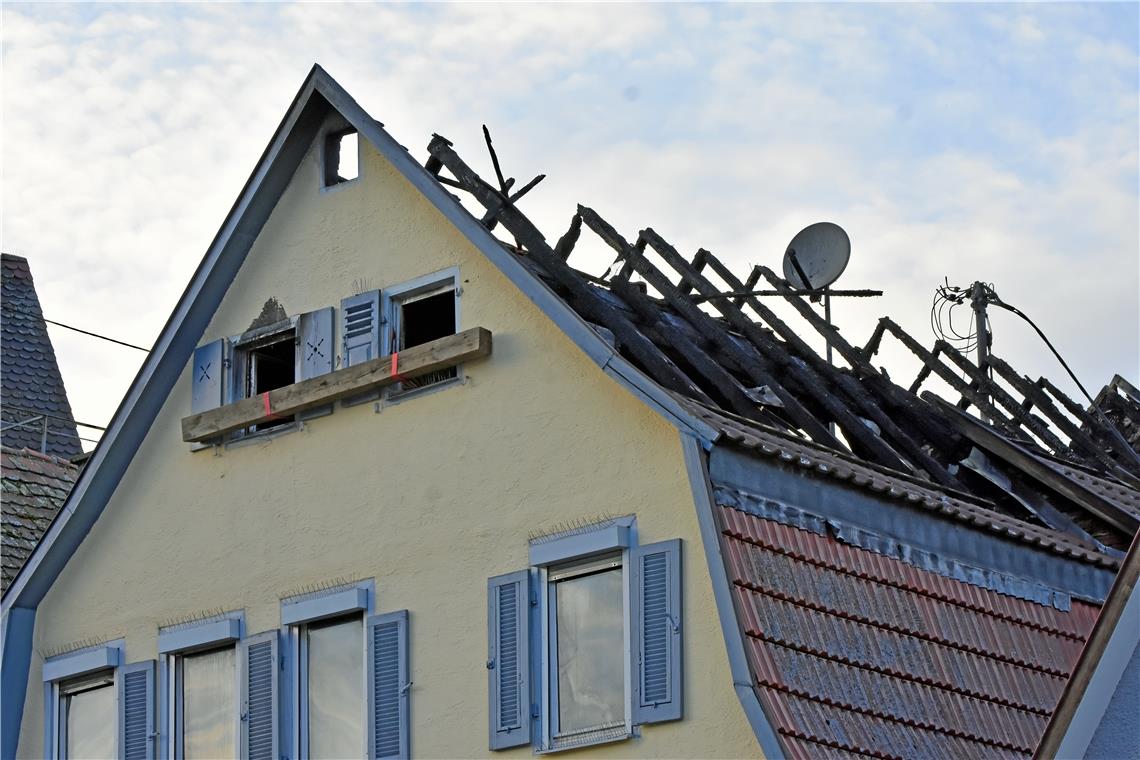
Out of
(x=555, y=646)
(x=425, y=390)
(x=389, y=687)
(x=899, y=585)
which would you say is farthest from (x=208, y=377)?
(x=899, y=585)

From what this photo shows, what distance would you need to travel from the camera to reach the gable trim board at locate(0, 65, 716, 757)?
1891 cm

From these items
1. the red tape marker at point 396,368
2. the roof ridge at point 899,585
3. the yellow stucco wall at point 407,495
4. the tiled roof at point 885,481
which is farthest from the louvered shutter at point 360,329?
the roof ridge at point 899,585

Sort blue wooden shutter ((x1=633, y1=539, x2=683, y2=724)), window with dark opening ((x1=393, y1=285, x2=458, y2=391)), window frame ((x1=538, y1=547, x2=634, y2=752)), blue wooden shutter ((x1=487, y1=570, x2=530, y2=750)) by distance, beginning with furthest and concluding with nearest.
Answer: window with dark opening ((x1=393, y1=285, x2=458, y2=391)) < blue wooden shutter ((x1=487, y1=570, x2=530, y2=750)) < window frame ((x1=538, y1=547, x2=634, y2=752)) < blue wooden shutter ((x1=633, y1=539, x2=683, y2=724))

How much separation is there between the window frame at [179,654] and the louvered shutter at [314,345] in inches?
72.1

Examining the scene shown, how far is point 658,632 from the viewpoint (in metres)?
15.2

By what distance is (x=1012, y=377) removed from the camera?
904 inches

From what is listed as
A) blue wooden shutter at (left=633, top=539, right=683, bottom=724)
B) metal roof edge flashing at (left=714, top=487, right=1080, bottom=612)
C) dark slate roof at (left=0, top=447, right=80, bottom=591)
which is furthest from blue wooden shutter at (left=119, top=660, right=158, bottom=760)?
metal roof edge flashing at (left=714, top=487, right=1080, bottom=612)

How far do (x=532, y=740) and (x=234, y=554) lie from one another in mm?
3725

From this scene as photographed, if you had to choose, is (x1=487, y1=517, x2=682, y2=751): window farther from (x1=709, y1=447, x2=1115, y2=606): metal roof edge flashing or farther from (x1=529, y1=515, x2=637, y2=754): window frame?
(x1=709, y1=447, x2=1115, y2=606): metal roof edge flashing

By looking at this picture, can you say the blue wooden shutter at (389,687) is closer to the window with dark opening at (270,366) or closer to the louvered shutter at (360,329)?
the louvered shutter at (360,329)

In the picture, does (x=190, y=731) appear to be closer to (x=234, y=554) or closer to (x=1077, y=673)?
(x=234, y=554)

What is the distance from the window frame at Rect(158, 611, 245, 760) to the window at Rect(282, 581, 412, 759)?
0.58m

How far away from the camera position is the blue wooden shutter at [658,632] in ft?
49.2

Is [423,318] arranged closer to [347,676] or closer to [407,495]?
[407,495]
